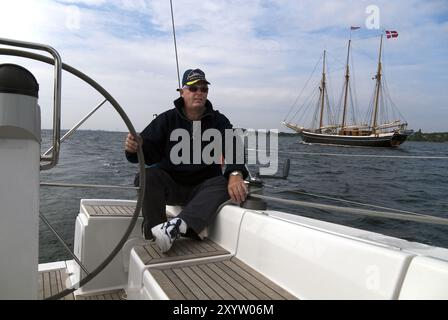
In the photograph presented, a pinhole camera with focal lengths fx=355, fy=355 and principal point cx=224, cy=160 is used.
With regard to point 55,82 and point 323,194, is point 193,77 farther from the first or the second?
point 323,194

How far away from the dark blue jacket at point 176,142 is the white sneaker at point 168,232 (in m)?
0.45

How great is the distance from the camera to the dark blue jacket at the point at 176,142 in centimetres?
230

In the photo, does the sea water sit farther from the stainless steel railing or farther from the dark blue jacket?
the stainless steel railing

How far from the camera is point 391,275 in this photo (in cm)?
106

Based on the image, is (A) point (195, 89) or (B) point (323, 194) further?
(B) point (323, 194)

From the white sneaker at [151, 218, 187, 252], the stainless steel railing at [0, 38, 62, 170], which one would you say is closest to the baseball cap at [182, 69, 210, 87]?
the white sneaker at [151, 218, 187, 252]

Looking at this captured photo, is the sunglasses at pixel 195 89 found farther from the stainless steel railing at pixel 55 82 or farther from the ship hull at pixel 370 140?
the ship hull at pixel 370 140

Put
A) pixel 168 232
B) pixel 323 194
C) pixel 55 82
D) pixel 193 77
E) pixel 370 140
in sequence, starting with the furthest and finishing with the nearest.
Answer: pixel 370 140 < pixel 323 194 < pixel 193 77 < pixel 168 232 < pixel 55 82

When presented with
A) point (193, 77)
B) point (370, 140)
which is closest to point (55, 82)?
point (193, 77)

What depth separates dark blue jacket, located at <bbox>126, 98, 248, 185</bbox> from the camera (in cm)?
230

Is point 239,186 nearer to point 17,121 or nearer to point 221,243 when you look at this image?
point 221,243

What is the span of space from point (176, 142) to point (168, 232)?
0.72 metres

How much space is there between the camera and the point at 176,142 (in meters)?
2.34
